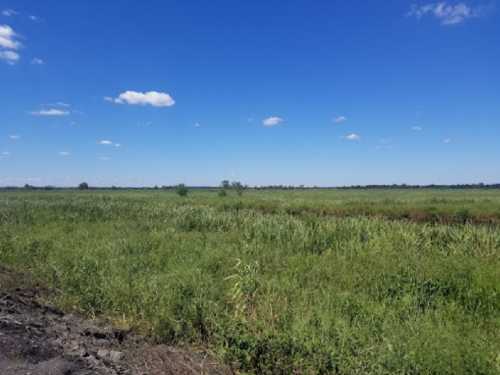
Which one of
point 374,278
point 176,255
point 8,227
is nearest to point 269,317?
point 374,278

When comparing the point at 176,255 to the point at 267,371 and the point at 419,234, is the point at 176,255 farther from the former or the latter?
the point at 419,234

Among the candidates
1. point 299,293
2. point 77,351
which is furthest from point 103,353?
point 299,293

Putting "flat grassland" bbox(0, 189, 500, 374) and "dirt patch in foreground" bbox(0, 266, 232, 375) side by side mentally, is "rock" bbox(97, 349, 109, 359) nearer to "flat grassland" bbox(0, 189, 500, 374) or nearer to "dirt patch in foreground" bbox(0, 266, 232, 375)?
"dirt patch in foreground" bbox(0, 266, 232, 375)

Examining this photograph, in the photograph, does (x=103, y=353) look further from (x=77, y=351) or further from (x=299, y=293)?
(x=299, y=293)

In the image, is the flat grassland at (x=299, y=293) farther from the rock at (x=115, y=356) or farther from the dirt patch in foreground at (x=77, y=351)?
the rock at (x=115, y=356)

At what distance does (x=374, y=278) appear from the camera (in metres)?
6.87

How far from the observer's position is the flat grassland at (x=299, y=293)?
391 centimetres

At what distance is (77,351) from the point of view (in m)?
3.93

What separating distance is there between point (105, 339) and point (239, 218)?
12.8m

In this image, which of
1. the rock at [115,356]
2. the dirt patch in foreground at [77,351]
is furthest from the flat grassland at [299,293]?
the rock at [115,356]

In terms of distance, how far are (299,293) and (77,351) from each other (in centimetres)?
352

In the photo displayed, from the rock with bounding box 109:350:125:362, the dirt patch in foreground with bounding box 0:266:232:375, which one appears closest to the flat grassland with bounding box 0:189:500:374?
the dirt patch in foreground with bounding box 0:266:232:375

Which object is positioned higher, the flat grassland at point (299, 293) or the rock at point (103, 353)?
the flat grassland at point (299, 293)

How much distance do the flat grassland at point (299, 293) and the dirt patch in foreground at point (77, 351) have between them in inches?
13.7
